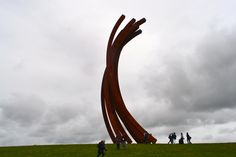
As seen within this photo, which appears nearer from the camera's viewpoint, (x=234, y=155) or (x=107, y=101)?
(x=234, y=155)

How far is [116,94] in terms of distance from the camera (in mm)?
23828

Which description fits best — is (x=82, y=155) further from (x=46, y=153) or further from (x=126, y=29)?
(x=126, y=29)

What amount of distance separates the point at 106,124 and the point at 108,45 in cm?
658

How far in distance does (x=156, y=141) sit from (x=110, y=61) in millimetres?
7483

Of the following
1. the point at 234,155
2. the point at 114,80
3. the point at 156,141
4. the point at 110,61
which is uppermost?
the point at 110,61

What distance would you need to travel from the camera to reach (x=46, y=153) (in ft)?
57.7

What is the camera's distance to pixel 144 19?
81.6ft

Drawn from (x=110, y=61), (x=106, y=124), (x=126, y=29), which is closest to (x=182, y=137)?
(x=106, y=124)

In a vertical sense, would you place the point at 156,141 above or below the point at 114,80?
below

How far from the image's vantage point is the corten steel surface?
2352 centimetres

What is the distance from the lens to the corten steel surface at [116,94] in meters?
23.5

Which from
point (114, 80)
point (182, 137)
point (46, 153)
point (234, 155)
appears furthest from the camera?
point (114, 80)

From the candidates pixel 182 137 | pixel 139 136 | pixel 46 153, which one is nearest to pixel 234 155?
pixel 182 137

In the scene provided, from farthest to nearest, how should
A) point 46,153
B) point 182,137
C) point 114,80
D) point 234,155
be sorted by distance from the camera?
point 114,80 → point 182,137 → point 46,153 → point 234,155
